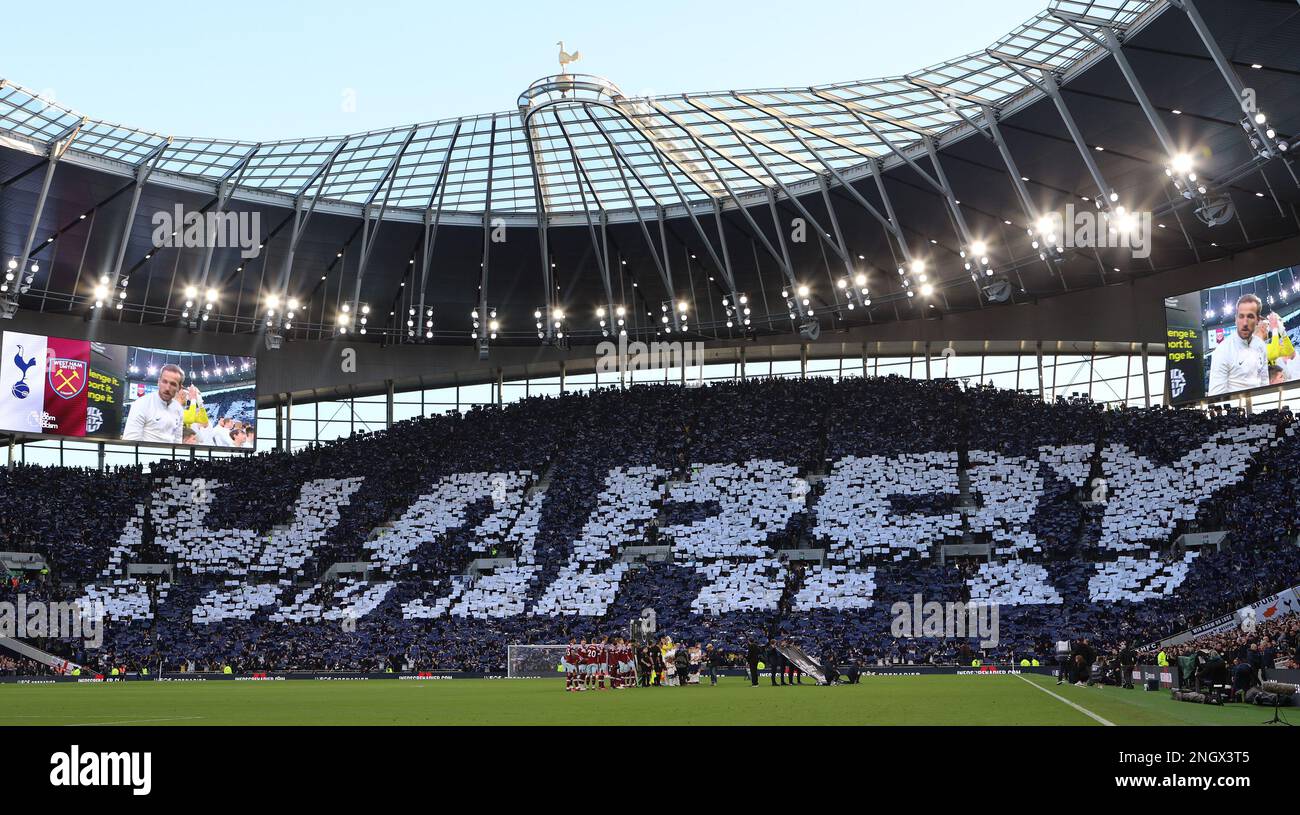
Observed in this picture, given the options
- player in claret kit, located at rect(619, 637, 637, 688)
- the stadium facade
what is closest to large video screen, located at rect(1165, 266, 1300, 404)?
the stadium facade

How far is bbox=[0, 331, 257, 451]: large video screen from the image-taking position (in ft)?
185

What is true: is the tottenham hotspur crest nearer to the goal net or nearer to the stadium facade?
the stadium facade

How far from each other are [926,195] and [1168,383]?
48.1 feet

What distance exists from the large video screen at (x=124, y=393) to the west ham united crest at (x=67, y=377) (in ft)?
0.15

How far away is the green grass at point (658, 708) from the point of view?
16734 millimetres

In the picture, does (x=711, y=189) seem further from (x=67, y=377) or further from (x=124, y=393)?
(x=67, y=377)

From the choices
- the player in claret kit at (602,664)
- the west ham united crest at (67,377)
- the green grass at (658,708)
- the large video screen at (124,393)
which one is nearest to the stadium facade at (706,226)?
the large video screen at (124,393)

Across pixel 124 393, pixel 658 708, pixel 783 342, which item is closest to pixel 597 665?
pixel 658 708

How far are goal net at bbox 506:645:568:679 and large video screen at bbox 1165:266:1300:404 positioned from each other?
3089cm

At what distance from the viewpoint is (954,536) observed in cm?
5081

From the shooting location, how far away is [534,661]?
147ft

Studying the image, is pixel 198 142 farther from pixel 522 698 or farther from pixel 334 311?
pixel 522 698

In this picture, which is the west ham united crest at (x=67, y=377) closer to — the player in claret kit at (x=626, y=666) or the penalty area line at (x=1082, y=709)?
the player in claret kit at (x=626, y=666)
